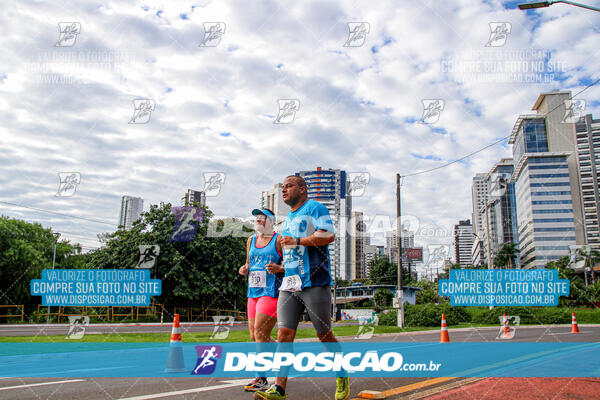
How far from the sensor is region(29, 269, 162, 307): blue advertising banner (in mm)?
26562

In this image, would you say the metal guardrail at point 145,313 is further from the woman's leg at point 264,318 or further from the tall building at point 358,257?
the tall building at point 358,257

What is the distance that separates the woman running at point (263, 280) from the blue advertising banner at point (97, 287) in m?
24.1

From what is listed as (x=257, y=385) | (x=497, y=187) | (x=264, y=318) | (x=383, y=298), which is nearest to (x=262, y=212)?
(x=264, y=318)

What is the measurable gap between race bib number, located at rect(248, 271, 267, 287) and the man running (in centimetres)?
81

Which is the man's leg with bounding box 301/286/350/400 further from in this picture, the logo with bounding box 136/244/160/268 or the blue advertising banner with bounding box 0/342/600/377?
the logo with bounding box 136/244/160/268

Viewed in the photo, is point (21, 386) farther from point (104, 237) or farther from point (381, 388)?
point (104, 237)

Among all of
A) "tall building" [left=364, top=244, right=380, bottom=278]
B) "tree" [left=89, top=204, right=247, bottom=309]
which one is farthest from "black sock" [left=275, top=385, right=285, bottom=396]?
"tall building" [left=364, top=244, right=380, bottom=278]

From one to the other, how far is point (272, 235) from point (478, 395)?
2448 millimetres

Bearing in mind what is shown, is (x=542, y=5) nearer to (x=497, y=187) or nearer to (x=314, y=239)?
(x=314, y=239)

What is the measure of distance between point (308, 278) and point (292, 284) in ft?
0.48

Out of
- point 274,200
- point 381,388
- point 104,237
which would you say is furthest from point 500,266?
point 381,388

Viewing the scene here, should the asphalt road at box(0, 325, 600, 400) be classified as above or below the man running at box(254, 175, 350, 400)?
below

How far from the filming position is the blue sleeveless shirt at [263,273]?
4.46 meters

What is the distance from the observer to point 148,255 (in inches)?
1136
